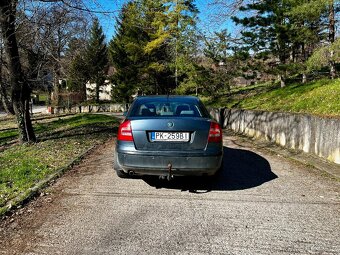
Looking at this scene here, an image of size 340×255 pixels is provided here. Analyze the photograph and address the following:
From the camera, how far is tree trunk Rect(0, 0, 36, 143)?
884cm

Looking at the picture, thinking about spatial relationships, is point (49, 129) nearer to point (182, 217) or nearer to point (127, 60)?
point (182, 217)

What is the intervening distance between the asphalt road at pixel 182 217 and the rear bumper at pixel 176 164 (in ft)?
1.33

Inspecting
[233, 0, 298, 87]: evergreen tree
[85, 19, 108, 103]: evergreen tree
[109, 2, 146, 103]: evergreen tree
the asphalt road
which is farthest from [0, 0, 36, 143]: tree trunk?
[85, 19, 108, 103]: evergreen tree

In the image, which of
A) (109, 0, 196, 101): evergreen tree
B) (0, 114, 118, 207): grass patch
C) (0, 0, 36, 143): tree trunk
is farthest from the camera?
(109, 0, 196, 101): evergreen tree

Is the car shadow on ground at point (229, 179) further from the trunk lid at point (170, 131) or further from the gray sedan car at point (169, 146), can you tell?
the trunk lid at point (170, 131)

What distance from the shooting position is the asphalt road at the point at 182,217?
319 cm

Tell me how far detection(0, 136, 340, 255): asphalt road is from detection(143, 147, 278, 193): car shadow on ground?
0.02m

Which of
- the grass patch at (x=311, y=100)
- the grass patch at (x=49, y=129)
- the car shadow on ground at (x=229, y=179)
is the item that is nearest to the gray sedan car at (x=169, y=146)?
the car shadow on ground at (x=229, y=179)

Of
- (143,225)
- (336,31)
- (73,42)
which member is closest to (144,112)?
(143,225)

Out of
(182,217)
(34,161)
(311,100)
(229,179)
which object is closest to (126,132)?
(182,217)

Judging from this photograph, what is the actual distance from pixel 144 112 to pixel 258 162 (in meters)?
3.43

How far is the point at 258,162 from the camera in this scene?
7.30m

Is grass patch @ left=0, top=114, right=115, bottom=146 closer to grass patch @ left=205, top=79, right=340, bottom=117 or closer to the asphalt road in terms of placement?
the asphalt road

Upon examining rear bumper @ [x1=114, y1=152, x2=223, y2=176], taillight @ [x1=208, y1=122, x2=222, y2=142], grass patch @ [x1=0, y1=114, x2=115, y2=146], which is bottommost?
grass patch @ [x1=0, y1=114, x2=115, y2=146]
